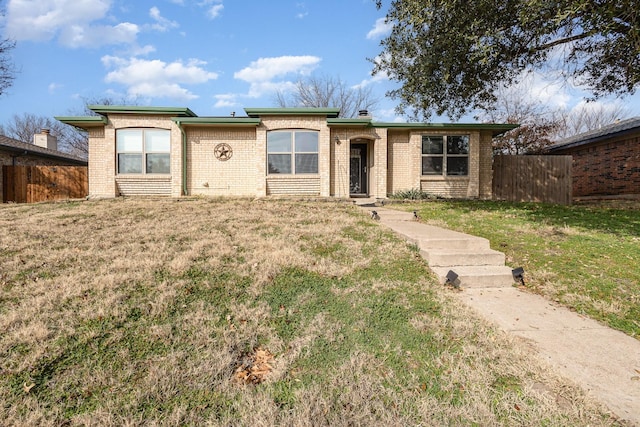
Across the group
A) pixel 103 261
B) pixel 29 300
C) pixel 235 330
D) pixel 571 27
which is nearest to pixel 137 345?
pixel 235 330

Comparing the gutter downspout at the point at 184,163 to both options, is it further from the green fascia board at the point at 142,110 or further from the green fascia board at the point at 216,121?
the green fascia board at the point at 142,110

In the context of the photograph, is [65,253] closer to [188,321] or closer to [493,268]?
[188,321]

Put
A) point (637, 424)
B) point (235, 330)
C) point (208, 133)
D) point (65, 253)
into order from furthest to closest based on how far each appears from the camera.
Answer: point (208, 133) < point (65, 253) < point (235, 330) < point (637, 424)

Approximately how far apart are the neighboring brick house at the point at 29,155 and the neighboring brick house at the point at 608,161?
87.2 feet

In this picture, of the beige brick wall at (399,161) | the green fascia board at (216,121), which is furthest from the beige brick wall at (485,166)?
the green fascia board at (216,121)

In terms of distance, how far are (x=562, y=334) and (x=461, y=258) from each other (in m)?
1.71

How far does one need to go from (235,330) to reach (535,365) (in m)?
2.41

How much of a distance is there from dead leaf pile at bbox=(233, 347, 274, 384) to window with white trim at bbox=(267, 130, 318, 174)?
10.2 meters

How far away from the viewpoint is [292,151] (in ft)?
40.0

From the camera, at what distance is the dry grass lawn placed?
188cm

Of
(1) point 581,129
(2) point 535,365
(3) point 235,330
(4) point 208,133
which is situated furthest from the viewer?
(1) point 581,129

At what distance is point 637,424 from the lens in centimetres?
171

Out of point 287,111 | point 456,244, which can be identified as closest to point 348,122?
point 287,111

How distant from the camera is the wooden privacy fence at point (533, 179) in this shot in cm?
1239
